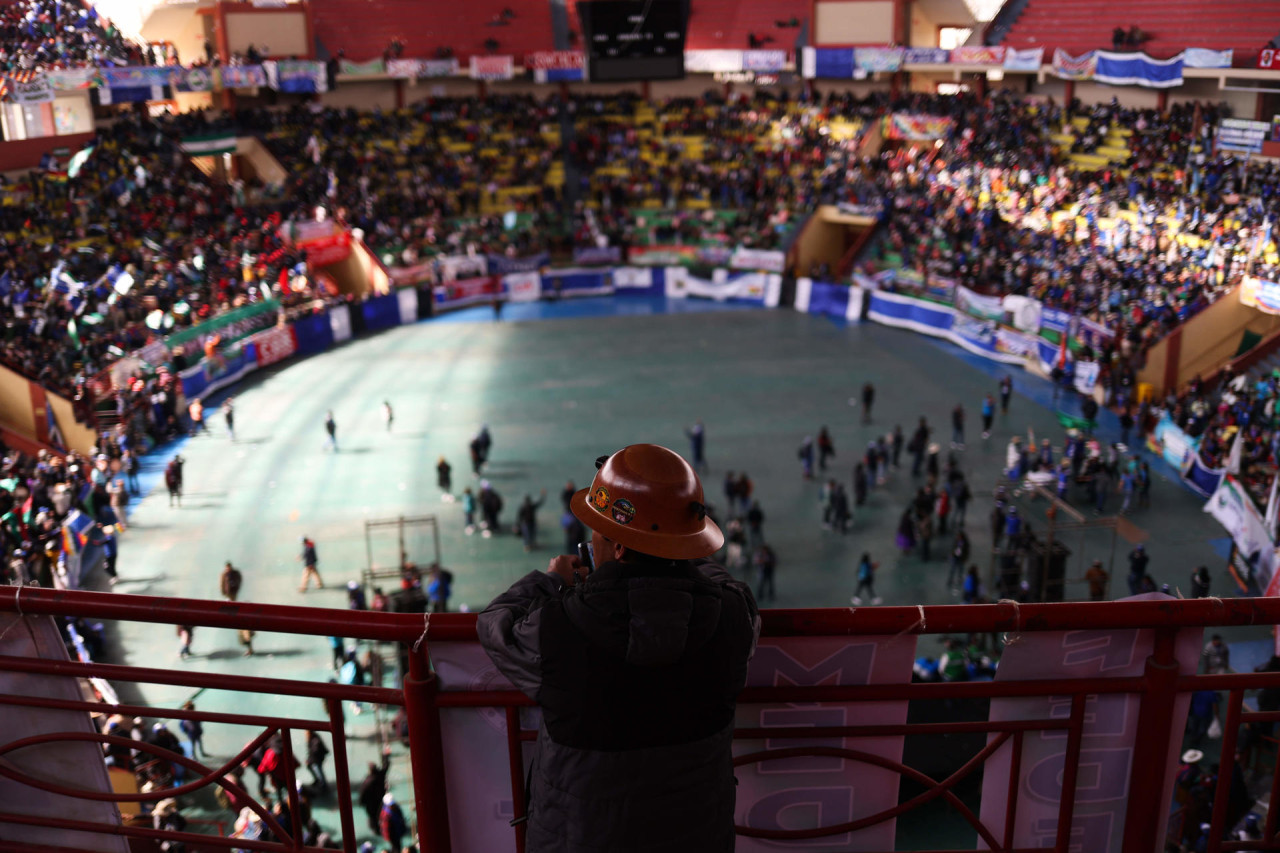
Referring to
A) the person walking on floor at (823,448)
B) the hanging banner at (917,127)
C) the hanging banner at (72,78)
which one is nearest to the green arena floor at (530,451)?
the person walking on floor at (823,448)

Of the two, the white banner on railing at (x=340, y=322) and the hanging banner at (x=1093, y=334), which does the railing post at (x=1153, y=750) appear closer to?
the hanging banner at (x=1093, y=334)

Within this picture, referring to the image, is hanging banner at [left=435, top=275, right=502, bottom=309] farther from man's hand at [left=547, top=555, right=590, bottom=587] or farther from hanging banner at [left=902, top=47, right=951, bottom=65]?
man's hand at [left=547, top=555, right=590, bottom=587]

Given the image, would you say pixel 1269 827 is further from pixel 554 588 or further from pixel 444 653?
pixel 444 653

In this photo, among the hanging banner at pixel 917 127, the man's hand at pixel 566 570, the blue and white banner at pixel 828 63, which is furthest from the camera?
the blue and white banner at pixel 828 63

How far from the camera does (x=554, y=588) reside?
3.00m

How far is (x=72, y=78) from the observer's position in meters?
36.2

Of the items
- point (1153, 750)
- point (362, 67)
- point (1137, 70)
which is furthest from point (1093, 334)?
point (362, 67)

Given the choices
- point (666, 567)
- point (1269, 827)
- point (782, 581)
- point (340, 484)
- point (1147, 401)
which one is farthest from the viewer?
point (1147, 401)

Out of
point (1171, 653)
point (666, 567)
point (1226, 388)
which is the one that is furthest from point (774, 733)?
point (1226, 388)

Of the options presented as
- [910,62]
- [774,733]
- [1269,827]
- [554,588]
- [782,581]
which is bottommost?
[782,581]

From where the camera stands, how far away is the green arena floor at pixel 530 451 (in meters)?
19.5

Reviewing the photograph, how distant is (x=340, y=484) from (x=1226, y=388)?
2096 cm

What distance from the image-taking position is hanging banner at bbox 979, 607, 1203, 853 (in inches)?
139

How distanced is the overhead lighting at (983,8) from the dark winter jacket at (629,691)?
2023 inches
